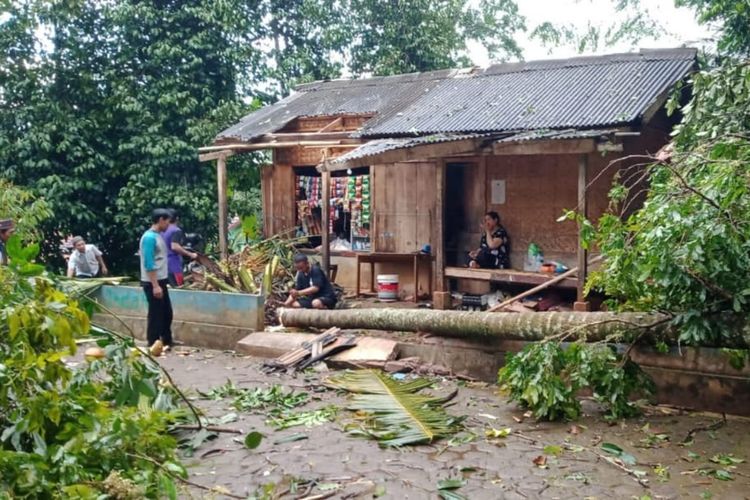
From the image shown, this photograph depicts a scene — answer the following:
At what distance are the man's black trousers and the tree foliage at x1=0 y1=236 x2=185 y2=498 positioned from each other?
4.83m

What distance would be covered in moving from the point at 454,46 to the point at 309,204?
26.6ft

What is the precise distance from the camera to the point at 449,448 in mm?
5754

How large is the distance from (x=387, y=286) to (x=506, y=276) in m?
2.29

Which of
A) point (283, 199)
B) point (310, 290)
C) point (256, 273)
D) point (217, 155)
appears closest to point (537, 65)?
point (283, 199)

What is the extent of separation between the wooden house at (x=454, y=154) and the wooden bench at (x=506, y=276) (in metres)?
0.02

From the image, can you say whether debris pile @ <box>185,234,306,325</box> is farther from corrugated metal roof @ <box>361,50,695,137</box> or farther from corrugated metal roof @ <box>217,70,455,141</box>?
corrugated metal roof @ <box>361,50,695,137</box>

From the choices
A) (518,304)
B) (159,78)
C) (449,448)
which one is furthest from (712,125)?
(159,78)

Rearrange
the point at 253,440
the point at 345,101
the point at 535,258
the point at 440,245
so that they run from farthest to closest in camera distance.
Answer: the point at 345,101, the point at 535,258, the point at 440,245, the point at 253,440

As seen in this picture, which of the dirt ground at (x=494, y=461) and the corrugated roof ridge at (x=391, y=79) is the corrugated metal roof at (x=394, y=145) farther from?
the dirt ground at (x=494, y=461)

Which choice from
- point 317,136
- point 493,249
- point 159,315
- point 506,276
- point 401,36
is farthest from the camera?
point 401,36

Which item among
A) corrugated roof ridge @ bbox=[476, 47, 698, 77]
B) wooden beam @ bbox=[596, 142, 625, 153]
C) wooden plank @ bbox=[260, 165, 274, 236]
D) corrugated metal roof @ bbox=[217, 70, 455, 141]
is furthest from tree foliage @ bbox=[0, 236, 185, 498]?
wooden plank @ bbox=[260, 165, 274, 236]

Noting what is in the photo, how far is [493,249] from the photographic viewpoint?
37.1 feet

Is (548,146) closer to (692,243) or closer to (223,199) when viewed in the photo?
(692,243)

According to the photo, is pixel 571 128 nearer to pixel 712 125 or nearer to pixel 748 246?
pixel 712 125
